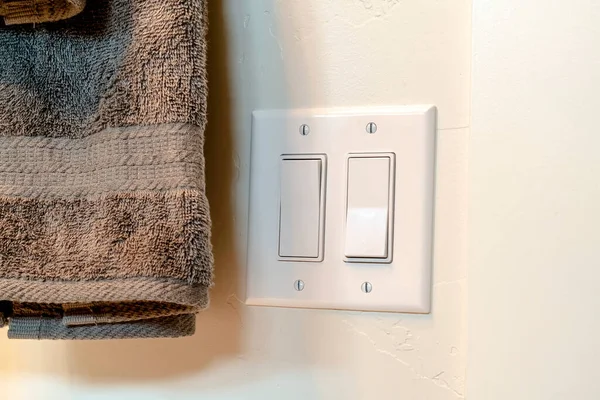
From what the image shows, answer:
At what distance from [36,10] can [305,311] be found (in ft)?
0.90

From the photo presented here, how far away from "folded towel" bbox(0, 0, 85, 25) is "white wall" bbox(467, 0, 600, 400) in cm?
27

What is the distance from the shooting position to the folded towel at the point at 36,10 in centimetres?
41

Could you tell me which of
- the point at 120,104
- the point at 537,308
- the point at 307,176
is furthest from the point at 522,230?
the point at 120,104

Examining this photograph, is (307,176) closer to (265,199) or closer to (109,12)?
(265,199)

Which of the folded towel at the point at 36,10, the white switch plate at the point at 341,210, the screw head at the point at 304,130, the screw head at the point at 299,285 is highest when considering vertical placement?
the folded towel at the point at 36,10

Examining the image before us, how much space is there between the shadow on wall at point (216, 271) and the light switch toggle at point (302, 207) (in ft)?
0.15

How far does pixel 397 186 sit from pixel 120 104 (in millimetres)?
196

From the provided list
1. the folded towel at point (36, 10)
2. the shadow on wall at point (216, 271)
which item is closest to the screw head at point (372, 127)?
the shadow on wall at point (216, 271)

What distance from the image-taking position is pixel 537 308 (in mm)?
391

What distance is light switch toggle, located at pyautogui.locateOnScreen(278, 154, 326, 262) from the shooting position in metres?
0.45

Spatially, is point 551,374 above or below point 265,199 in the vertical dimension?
below

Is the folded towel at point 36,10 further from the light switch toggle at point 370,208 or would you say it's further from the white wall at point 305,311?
the light switch toggle at point 370,208

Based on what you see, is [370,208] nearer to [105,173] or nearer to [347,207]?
[347,207]

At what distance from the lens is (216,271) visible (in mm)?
480
